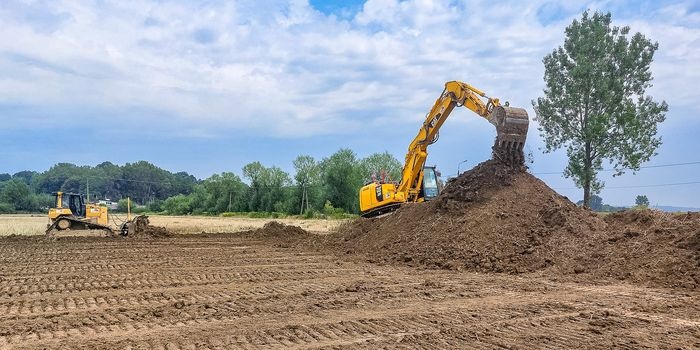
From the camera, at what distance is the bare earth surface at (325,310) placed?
5688 mm

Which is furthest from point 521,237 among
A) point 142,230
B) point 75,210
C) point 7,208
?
point 7,208

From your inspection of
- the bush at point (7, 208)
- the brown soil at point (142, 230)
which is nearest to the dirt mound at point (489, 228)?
the brown soil at point (142, 230)

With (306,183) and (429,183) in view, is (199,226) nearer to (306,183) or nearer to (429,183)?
(429,183)

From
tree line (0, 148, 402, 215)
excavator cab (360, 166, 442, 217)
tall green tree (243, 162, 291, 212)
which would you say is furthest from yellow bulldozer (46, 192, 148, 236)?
tall green tree (243, 162, 291, 212)

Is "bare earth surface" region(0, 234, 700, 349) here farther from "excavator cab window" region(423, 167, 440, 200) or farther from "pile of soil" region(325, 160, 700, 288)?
"excavator cab window" region(423, 167, 440, 200)

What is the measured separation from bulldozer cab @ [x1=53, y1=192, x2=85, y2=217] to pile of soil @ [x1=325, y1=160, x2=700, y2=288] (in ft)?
43.2

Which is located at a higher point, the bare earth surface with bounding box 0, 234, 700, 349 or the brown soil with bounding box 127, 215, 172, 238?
the brown soil with bounding box 127, 215, 172, 238

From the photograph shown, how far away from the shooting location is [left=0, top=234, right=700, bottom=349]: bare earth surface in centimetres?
569

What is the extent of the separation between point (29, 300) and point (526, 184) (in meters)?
11.7

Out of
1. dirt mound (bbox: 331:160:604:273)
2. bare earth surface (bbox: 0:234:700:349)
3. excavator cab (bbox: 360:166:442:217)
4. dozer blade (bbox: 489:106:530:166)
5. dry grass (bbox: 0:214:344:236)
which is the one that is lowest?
bare earth surface (bbox: 0:234:700:349)

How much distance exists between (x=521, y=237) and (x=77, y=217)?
1906cm

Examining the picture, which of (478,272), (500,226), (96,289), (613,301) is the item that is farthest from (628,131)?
(96,289)

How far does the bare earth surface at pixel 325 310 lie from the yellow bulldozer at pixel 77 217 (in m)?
11.2

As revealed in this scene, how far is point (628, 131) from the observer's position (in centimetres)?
2659
